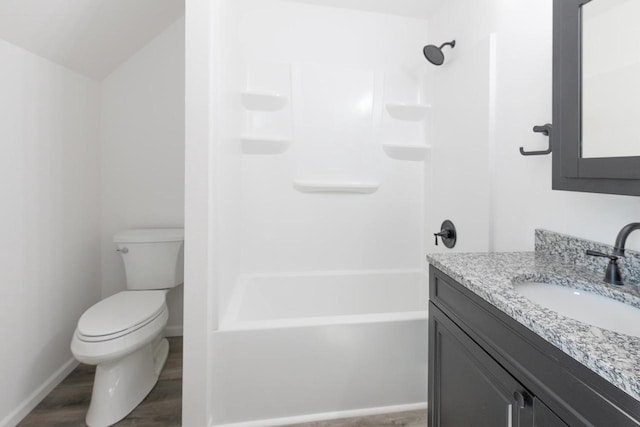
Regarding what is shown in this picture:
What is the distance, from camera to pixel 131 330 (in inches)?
58.3

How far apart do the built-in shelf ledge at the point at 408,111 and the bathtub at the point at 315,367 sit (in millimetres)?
1443

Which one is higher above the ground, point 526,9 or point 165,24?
point 165,24

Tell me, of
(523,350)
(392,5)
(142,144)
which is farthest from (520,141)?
(142,144)

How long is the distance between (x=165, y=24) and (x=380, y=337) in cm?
243

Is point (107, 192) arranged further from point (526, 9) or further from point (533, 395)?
point (526, 9)

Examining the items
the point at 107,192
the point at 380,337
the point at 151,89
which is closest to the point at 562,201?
the point at 380,337

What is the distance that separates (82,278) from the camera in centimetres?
197

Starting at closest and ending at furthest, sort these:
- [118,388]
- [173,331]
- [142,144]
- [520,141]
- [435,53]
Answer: [520,141], [118,388], [435,53], [142,144], [173,331]

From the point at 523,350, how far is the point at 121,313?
1774 mm

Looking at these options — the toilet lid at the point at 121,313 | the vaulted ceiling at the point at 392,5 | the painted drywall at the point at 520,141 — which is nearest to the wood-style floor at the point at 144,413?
the toilet lid at the point at 121,313

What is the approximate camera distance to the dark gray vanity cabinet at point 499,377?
541 millimetres

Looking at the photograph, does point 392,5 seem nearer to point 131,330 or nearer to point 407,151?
point 407,151

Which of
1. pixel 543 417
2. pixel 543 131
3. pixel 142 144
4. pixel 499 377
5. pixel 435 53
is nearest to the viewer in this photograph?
pixel 543 417

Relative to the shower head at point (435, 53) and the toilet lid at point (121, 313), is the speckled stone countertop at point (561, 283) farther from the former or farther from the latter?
the toilet lid at point (121, 313)
